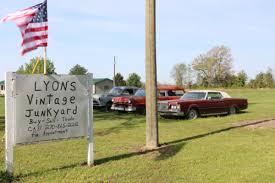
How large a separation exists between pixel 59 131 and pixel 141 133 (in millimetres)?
5777

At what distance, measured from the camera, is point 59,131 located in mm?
7422

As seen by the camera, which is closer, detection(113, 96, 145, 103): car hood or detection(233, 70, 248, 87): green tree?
detection(113, 96, 145, 103): car hood

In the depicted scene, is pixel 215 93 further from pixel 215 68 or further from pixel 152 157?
pixel 215 68

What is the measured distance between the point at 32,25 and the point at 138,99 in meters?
14.2

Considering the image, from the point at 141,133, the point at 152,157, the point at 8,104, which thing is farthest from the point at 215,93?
the point at 8,104

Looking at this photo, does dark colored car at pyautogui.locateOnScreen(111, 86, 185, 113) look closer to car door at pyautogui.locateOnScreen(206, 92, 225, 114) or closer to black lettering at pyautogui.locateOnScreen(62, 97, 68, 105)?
car door at pyautogui.locateOnScreen(206, 92, 225, 114)

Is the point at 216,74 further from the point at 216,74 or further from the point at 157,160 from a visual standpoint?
the point at 157,160

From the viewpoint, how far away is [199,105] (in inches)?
749

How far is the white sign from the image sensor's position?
677cm

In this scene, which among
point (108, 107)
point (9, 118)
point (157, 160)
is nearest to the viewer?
point (9, 118)

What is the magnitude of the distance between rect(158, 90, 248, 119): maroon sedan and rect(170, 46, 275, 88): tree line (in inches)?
3033

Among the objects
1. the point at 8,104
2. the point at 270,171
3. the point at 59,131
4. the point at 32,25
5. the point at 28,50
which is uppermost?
the point at 32,25

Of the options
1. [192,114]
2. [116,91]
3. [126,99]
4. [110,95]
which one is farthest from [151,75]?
[116,91]

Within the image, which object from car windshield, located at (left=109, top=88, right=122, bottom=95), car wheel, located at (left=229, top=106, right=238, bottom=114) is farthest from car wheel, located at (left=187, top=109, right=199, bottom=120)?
car windshield, located at (left=109, top=88, right=122, bottom=95)
